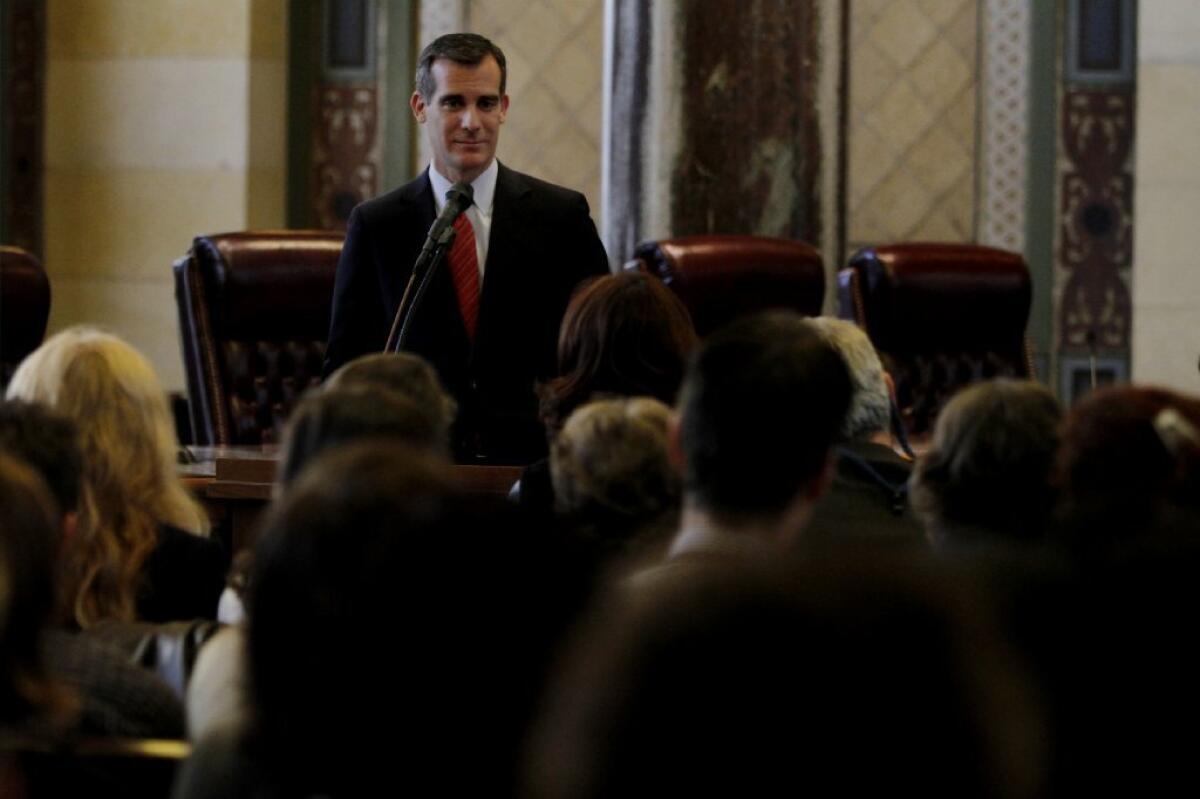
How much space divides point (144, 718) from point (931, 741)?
109cm

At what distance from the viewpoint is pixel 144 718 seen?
183 centimetres

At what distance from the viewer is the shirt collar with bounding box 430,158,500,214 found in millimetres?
3910

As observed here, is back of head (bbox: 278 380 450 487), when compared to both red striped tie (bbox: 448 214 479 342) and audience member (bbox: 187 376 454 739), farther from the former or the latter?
red striped tie (bbox: 448 214 479 342)

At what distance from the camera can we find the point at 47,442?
7.20ft

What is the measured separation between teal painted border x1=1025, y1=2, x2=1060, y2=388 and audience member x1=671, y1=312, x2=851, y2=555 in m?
5.37

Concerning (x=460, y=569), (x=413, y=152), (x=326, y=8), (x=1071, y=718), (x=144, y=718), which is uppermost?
(x=326, y=8)

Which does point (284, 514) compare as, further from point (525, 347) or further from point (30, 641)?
point (525, 347)

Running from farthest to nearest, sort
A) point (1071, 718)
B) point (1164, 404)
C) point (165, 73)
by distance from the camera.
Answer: point (165, 73) < point (1164, 404) < point (1071, 718)

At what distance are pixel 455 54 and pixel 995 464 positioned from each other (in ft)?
5.89

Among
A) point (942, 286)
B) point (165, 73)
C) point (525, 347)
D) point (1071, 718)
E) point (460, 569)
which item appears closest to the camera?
point (460, 569)

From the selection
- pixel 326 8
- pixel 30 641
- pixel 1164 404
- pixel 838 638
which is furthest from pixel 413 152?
pixel 838 638

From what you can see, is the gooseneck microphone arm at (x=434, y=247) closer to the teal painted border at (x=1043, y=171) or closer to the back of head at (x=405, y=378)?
the back of head at (x=405, y=378)

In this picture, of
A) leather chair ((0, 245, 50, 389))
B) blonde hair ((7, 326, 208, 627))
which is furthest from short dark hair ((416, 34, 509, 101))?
leather chair ((0, 245, 50, 389))

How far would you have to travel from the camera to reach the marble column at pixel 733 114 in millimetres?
5141
